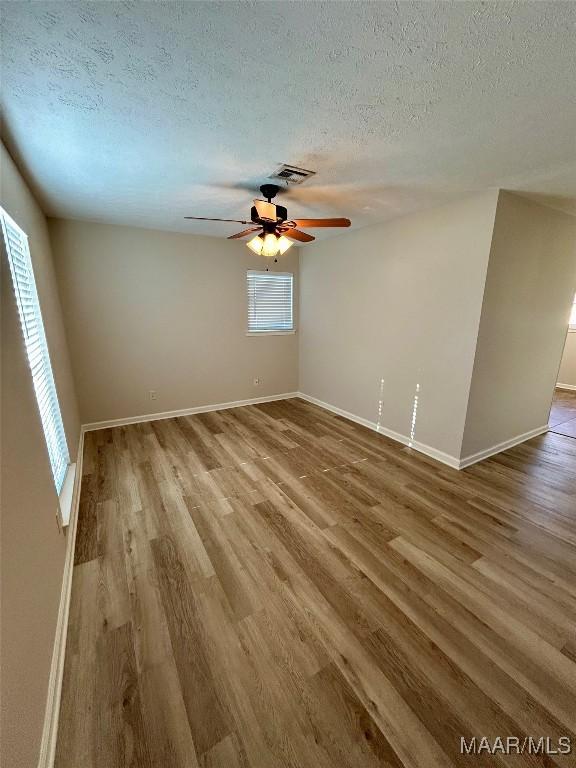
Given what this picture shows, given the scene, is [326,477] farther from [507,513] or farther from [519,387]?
[519,387]

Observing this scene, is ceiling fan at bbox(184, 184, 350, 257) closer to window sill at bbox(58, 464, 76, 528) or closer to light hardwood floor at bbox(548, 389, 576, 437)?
window sill at bbox(58, 464, 76, 528)

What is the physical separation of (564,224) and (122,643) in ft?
15.7

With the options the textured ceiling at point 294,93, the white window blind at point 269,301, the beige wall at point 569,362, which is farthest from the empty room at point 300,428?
the beige wall at point 569,362

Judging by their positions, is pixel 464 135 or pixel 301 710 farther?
pixel 464 135

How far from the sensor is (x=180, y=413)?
4434 millimetres

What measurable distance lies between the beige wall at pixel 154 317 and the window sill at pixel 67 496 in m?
1.67

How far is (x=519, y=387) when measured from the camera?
3.29m

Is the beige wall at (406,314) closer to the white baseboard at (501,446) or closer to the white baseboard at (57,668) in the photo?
the white baseboard at (501,446)

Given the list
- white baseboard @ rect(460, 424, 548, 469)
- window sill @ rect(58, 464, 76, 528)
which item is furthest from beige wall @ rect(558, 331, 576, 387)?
window sill @ rect(58, 464, 76, 528)

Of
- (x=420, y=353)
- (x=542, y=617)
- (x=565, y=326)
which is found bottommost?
(x=542, y=617)

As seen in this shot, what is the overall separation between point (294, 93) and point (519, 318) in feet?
9.35

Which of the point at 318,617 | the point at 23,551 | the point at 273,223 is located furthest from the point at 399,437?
the point at 23,551

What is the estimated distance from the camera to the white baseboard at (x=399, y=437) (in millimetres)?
3064

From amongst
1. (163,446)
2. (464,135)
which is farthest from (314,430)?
(464,135)
